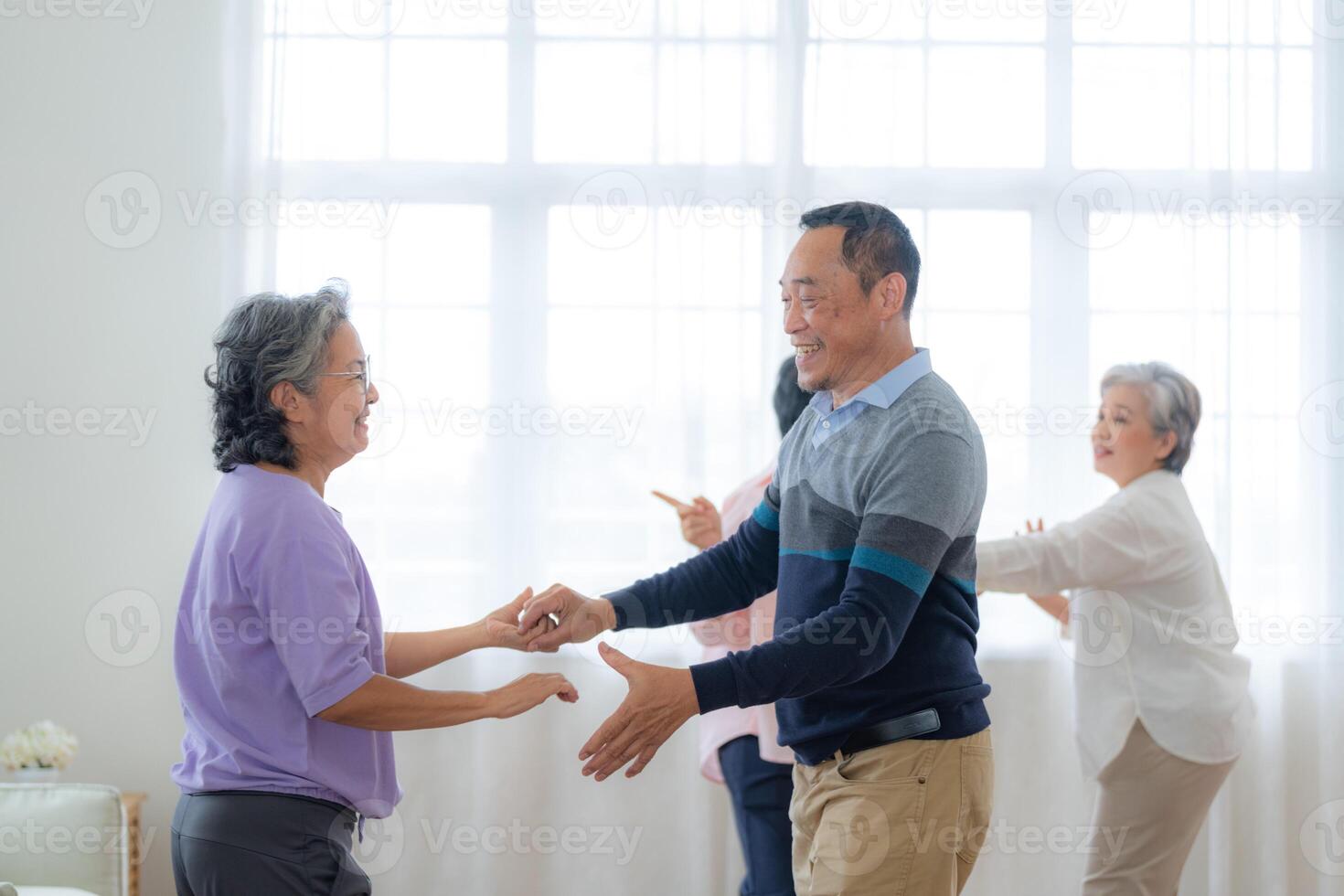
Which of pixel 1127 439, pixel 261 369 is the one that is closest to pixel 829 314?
pixel 261 369

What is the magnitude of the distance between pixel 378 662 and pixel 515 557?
1723 millimetres

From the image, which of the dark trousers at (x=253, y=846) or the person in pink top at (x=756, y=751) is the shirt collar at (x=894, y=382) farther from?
the dark trousers at (x=253, y=846)

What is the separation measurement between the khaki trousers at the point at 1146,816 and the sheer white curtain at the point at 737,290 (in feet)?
2.52

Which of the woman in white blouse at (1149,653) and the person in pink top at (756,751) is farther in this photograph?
the woman in white blouse at (1149,653)

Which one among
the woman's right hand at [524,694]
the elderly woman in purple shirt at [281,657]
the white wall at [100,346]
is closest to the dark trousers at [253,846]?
the elderly woman in purple shirt at [281,657]

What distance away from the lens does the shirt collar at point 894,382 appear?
70.6 inches

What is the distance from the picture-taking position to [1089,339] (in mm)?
3586

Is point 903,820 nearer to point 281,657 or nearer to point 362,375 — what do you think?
point 281,657

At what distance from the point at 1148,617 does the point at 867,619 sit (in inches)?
57.2

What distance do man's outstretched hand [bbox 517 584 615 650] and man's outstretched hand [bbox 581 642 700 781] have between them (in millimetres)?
413

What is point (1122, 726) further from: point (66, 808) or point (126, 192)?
point (126, 192)

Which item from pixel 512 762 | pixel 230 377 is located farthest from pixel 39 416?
pixel 230 377

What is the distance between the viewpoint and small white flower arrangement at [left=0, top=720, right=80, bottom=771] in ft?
9.71

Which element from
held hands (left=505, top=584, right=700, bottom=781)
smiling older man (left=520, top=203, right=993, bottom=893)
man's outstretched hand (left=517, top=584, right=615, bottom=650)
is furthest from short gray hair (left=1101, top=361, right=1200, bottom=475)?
held hands (left=505, top=584, right=700, bottom=781)
